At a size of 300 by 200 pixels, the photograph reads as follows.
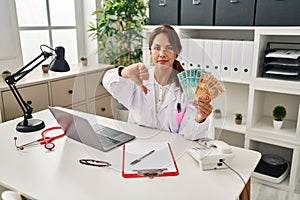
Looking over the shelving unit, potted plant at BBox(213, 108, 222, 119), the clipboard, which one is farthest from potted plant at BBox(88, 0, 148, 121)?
the shelving unit

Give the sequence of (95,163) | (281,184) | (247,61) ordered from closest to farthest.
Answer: (95,163) < (247,61) < (281,184)

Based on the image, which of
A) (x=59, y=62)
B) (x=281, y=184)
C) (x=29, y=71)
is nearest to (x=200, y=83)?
(x=59, y=62)

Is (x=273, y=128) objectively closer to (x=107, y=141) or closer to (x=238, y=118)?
(x=238, y=118)

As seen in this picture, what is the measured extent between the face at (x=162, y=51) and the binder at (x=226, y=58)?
3.71ft

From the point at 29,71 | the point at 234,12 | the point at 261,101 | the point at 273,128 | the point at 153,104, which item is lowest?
the point at 273,128

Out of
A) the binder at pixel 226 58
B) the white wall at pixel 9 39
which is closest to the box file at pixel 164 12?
the binder at pixel 226 58

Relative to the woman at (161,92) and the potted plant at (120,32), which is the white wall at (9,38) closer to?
the potted plant at (120,32)

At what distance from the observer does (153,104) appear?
1239 millimetres

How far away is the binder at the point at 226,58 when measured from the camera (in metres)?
2.05

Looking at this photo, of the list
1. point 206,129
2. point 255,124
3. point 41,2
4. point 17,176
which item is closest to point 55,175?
point 17,176

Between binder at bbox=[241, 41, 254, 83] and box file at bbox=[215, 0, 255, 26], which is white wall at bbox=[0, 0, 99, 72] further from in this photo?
binder at bbox=[241, 41, 254, 83]

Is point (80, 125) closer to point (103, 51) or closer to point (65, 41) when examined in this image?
point (103, 51)

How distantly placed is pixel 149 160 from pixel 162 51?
0.45 m

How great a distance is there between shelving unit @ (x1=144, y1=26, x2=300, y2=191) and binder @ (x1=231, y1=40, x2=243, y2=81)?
33 millimetres
